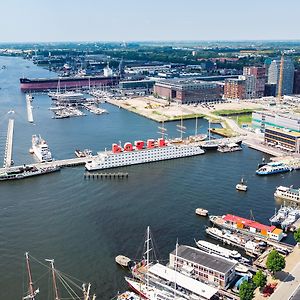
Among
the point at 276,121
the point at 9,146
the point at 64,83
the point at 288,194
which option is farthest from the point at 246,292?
the point at 64,83

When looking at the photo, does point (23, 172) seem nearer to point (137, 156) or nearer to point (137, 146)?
point (137, 156)

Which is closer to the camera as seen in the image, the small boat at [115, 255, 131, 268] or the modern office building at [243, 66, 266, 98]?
the small boat at [115, 255, 131, 268]

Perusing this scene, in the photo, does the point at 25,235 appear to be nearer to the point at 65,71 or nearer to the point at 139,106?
the point at 139,106

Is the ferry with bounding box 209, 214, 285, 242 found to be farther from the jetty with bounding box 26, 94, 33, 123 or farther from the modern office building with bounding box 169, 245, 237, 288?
the jetty with bounding box 26, 94, 33, 123

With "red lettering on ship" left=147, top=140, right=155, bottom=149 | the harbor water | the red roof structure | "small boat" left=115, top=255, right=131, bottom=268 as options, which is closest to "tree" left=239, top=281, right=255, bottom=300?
the harbor water

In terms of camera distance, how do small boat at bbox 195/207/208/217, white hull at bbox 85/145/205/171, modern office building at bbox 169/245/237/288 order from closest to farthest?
modern office building at bbox 169/245/237/288, small boat at bbox 195/207/208/217, white hull at bbox 85/145/205/171

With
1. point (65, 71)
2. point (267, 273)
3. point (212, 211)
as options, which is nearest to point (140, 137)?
point (212, 211)

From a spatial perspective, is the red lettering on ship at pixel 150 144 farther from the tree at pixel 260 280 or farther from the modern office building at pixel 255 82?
the modern office building at pixel 255 82

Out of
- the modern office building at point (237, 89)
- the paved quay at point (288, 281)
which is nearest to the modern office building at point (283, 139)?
the paved quay at point (288, 281)
